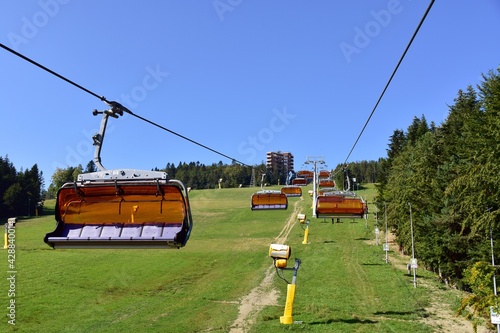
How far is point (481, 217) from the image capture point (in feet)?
64.6

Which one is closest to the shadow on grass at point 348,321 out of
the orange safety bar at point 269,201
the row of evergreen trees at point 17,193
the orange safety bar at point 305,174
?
the orange safety bar at point 269,201

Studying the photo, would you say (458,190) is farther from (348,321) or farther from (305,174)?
(305,174)

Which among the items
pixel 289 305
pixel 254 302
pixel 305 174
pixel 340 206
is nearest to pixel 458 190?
pixel 340 206

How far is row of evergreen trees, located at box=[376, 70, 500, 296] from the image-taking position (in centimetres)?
1944

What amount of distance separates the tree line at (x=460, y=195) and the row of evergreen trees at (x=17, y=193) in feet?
298

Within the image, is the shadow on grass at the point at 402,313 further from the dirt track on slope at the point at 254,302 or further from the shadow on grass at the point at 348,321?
the dirt track on slope at the point at 254,302

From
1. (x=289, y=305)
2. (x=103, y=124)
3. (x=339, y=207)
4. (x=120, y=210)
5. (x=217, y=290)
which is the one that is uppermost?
(x=103, y=124)

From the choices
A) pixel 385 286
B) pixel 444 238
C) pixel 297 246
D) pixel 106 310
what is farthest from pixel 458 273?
pixel 106 310

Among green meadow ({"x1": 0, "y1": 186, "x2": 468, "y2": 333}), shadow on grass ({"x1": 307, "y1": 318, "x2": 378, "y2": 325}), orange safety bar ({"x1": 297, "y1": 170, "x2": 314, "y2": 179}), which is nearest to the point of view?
shadow on grass ({"x1": 307, "y1": 318, "x2": 378, "y2": 325})

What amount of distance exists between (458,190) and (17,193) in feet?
347

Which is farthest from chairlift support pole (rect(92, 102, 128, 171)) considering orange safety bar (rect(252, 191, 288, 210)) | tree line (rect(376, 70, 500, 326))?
orange safety bar (rect(252, 191, 288, 210))

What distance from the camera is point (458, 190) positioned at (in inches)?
896

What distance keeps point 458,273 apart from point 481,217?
16.6 meters

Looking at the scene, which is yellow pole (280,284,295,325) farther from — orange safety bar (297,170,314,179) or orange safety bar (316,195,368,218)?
orange safety bar (297,170,314,179)
